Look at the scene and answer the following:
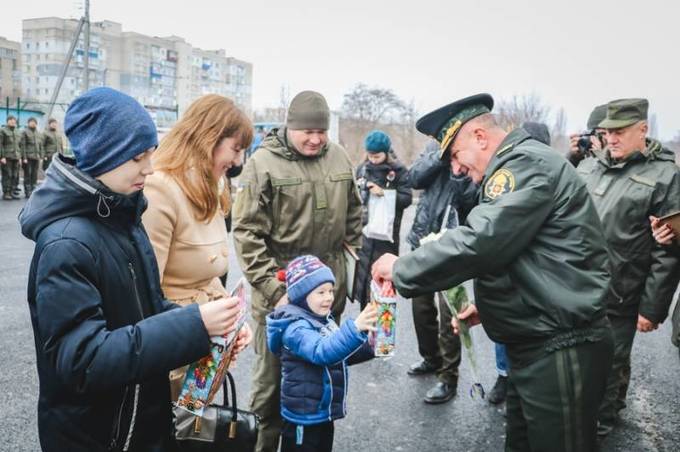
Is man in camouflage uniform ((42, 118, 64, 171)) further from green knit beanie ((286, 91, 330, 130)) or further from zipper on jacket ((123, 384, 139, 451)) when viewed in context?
zipper on jacket ((123, 384, 139, 451))

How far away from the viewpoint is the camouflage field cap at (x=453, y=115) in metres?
2.60

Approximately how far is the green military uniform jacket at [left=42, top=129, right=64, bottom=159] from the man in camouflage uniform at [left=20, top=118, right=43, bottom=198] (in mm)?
310

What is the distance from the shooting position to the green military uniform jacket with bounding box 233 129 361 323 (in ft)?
10.9

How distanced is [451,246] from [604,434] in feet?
8.27

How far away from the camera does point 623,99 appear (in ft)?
12.8

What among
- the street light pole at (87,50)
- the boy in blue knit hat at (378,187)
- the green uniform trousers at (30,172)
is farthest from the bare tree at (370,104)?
the boy in blue knit hat at (378,187)

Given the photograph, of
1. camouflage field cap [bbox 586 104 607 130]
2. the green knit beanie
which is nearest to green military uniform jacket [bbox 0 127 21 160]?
the green knit beanie

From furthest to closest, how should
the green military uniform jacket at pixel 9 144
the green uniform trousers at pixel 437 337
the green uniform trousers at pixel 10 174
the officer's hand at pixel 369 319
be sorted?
the green uniform trousers at pixel 10 174 → the green military uniform jacket at pixel 9 144 → the green uniform trousers at pixel 437 337 → the officer's hand at pixel 369 319

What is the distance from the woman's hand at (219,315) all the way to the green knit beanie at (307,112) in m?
1.77

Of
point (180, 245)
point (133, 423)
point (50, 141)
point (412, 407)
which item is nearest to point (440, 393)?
point (412, 407)

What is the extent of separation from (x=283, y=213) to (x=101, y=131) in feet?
5.65

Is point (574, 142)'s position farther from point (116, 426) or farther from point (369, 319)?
point (116, 426)

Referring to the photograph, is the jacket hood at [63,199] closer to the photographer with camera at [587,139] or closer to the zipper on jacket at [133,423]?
the zipper on jacket at [133,423]

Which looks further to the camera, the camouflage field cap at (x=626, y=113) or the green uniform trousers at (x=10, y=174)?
the green uniform trousers at (x=10, y=174)
